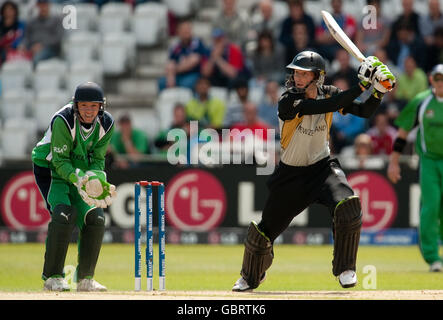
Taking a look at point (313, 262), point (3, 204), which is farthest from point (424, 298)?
point (3, 204)

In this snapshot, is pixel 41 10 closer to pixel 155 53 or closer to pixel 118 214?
pixel 155 53

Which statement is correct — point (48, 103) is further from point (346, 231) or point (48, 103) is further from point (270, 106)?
point (346, 231)

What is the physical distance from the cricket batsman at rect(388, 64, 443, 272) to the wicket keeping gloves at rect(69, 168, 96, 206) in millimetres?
4311

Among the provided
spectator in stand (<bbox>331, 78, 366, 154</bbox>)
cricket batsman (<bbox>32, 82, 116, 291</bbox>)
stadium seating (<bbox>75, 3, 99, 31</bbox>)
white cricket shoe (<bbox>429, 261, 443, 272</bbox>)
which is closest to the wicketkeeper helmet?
cricket batsman (<bbox>32, 82, 116, 291</bbox>)

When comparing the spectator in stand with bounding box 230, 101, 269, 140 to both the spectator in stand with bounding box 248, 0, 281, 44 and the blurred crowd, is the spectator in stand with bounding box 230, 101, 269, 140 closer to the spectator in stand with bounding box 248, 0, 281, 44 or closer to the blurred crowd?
the blurred crowd

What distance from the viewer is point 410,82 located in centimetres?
1591

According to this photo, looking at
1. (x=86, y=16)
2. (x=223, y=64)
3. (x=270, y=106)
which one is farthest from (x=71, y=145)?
(x=86, y=16)

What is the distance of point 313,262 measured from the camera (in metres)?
12.6

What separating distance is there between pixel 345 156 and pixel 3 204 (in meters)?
4.94

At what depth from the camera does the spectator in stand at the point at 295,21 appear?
54.4 ft

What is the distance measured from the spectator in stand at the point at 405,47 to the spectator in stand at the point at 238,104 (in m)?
2.50

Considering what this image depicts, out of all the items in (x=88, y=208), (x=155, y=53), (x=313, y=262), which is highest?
(x=155, y=53)

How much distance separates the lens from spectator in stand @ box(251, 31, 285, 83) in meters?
16.4

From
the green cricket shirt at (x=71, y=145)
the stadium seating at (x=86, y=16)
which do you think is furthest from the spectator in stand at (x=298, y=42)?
the green cricket shirt at (x=71, y=145)
